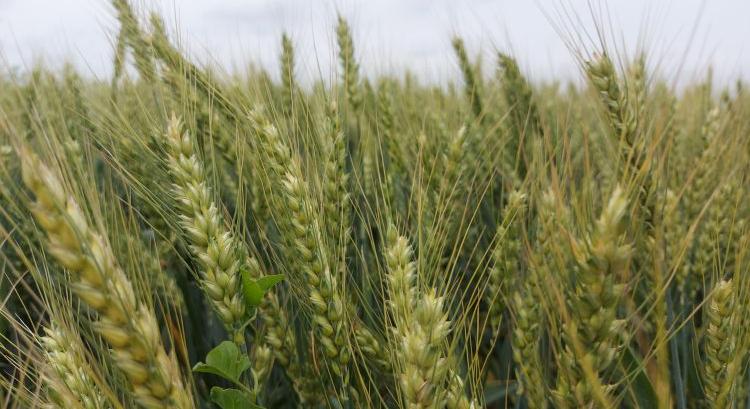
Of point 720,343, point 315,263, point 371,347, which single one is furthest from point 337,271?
point 720,343

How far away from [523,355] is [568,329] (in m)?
0.37

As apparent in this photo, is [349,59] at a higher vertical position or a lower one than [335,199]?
higher

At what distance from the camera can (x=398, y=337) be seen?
0.87 metres

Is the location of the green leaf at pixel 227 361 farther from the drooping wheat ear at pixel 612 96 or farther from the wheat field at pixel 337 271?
the drooping wheat ear at pixel 612 96

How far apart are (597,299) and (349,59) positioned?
172 cm

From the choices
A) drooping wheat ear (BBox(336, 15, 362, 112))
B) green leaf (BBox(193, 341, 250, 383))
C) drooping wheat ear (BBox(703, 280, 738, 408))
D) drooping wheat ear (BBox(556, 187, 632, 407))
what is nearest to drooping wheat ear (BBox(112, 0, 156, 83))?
drooping wheat ear (BBox(336, 15, 362, 112))

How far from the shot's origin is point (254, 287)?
951 mm

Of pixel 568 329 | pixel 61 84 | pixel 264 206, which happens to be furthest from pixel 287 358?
pixel 61 84

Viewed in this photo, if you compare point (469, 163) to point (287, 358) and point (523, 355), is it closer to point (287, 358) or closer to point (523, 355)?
point (523, 355)

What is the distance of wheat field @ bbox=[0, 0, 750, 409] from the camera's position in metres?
0.77

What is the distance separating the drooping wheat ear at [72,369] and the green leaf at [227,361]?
15 centimetres

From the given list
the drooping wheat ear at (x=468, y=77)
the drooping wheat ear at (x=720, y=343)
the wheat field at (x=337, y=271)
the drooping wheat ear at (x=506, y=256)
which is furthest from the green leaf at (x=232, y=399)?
the drooping wheat ear at (x=468, y=77)

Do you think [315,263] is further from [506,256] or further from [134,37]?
[134,37]

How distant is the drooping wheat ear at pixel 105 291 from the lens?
64cm
